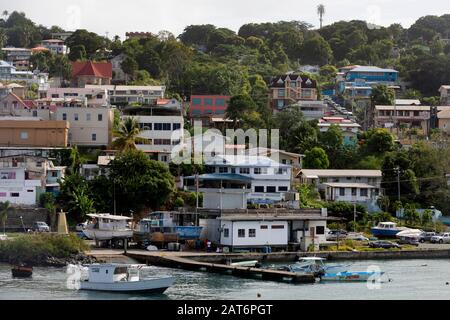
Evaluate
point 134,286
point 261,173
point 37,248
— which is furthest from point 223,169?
point 134,286

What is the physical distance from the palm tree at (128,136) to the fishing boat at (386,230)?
1112cm

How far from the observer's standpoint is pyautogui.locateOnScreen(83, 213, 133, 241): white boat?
118 feet

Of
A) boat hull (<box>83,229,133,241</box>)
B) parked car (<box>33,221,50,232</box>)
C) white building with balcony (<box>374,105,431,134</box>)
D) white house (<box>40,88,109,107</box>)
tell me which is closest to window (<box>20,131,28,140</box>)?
parked car (<box>33,221,50,232</box>)

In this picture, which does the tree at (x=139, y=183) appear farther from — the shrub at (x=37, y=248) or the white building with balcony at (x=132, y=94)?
the white building with balcony at (x=132, y=94)

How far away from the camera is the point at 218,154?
45.4 m

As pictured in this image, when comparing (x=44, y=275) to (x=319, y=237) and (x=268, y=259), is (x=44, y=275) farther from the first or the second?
(x=319, y=237)

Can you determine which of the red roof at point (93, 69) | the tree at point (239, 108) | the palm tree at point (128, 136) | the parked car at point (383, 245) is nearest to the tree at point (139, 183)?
the palm tree at point (128, 136)

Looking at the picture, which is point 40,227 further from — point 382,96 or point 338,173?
point 382,96

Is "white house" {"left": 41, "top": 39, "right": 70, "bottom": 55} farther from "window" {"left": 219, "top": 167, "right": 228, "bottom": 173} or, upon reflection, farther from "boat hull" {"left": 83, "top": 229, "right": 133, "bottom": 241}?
"boat hull" {"left": 83, "top": 229, "right": 133, "bottom": 241}

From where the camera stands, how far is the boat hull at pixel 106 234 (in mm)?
35906

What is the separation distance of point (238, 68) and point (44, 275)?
39.5m

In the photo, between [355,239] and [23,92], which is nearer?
[355,239]

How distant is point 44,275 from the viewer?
29.8 meters
